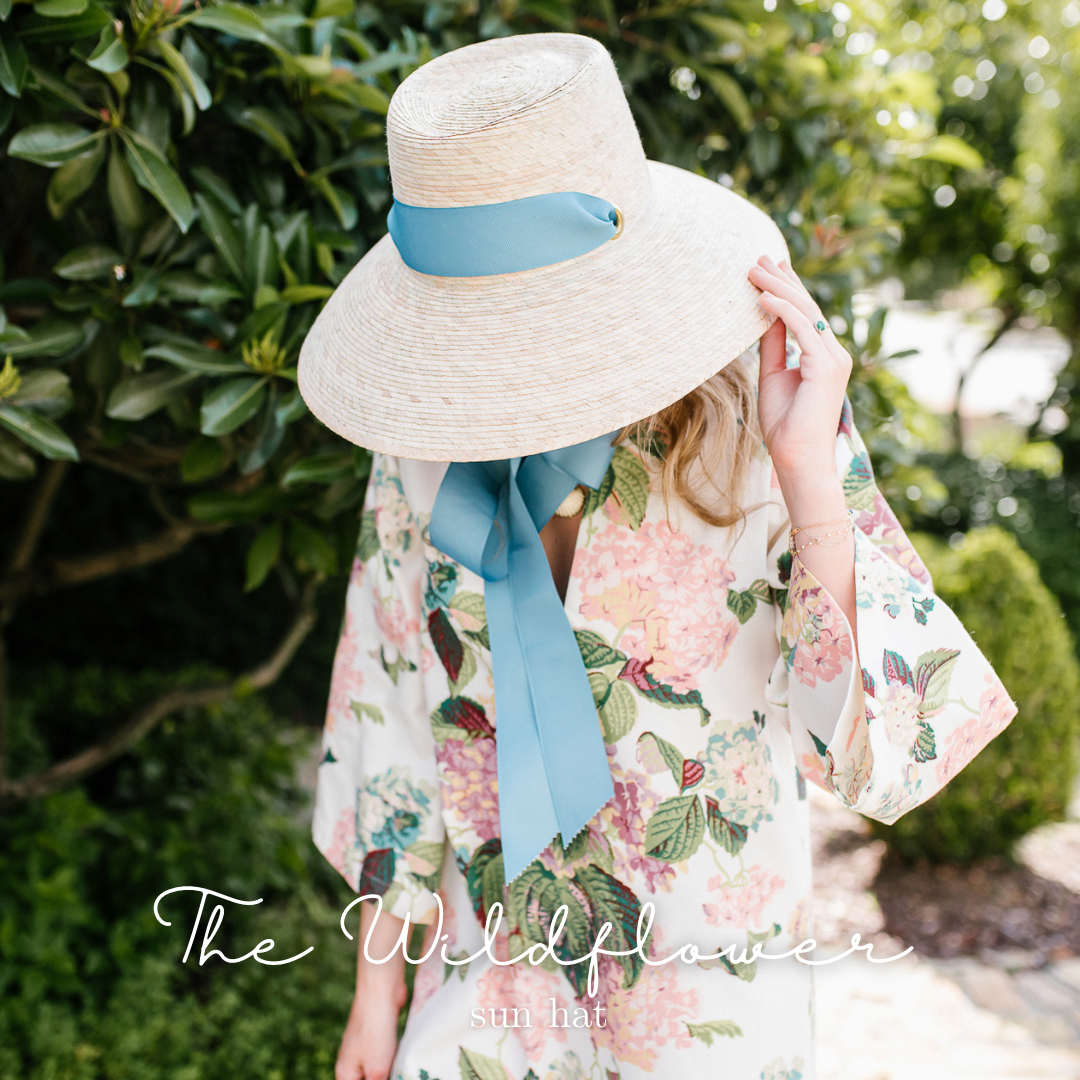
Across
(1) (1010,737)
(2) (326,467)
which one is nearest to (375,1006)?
(2) (326,467)

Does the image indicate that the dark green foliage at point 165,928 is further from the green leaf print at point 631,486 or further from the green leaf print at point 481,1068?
the green leaf print at point 631,486

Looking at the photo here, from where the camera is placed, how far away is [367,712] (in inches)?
58.5

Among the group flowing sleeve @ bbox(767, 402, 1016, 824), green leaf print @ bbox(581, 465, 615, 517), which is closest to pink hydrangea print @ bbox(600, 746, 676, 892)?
flowing sleeve @ bbox(767, 402, 1016, 824)

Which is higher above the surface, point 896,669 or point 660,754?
point 896,669

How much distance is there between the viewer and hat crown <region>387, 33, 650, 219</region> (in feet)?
3.32

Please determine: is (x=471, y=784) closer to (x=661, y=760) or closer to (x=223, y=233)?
(x=661, y=760)

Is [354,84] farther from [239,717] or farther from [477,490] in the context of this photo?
[239,717]

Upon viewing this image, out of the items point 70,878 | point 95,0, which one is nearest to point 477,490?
point 95,0

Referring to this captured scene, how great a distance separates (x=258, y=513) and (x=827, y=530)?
1.21m

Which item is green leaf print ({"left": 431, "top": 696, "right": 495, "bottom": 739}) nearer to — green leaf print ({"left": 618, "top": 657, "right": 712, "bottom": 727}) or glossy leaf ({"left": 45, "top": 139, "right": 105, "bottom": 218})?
green leaf print ({"left": 618, "top": 657, "right": 712, "bottom": 727})

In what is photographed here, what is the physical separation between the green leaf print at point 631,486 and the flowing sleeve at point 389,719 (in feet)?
1.12

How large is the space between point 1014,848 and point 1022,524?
3112mm

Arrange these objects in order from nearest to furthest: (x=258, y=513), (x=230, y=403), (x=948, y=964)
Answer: (x=230, y=403)
(x=258, y=513)
(x=948, y=964)

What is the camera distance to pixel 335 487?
5.93 feet
